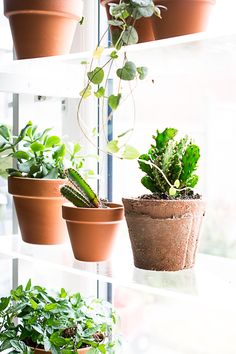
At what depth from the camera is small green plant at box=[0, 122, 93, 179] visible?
158 cm

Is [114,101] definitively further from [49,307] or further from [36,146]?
[49,307]

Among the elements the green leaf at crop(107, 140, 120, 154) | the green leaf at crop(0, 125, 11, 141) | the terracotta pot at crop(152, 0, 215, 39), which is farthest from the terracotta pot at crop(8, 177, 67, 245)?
the terracotta pot at crop(152, 0, 215, 39)

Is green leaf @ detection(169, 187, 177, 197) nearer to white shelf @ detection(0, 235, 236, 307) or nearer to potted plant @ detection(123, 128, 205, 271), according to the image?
potted plant @ detection(123, 128, 205, 271)

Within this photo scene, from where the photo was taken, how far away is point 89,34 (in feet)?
5.91

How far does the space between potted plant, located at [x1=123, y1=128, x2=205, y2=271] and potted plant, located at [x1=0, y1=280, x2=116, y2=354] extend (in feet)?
0.80

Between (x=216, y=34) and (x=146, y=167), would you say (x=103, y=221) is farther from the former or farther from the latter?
(x=216, y=34)

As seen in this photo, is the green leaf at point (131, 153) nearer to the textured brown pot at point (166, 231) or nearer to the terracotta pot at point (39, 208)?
the textured brown pot at point (166, 231)

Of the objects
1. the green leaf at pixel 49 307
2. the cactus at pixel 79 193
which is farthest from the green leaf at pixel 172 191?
the green leaf at pixel 49 307

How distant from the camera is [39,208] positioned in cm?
157

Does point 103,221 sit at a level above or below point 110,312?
above

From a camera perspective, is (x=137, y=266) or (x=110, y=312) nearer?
(x=137, y=266)

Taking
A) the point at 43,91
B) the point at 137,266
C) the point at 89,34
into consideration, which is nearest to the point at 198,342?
the point at 137,266

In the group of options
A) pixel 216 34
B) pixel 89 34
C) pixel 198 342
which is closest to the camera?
pixel 216 34

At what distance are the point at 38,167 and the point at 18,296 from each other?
1.09 feet
